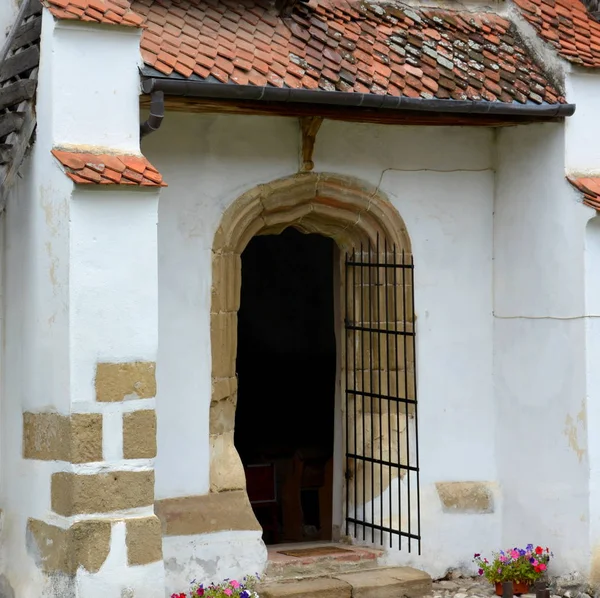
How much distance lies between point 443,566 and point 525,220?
8.39 feet

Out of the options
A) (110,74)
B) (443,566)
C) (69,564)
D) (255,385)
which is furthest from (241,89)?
(255,385)

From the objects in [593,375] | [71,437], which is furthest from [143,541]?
[593,375]

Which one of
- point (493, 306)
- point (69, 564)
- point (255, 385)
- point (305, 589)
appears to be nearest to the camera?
point (69, 564)

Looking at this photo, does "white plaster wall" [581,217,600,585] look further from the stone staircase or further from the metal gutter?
the stone staircase

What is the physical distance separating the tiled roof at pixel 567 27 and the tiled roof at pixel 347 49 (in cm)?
21

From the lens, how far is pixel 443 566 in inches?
367

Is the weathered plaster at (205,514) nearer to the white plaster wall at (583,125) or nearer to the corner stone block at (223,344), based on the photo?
the corner stone block at (223,344)

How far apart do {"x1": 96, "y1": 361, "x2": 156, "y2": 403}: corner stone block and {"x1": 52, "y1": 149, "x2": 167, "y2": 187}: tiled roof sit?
1007 millimetres

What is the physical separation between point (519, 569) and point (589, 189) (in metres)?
2.65

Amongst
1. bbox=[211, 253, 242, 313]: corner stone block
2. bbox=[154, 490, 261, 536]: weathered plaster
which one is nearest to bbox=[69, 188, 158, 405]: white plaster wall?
bbox=[211, 253, 242, 313]: corner stone block

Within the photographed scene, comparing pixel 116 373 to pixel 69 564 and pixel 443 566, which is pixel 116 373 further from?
pixel 443 566

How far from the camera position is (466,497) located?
31.1 feet

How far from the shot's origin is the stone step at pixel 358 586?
332 inches

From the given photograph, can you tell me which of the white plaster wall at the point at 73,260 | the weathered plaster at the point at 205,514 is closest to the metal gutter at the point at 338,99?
the white plaster wall at the point at 73,260
